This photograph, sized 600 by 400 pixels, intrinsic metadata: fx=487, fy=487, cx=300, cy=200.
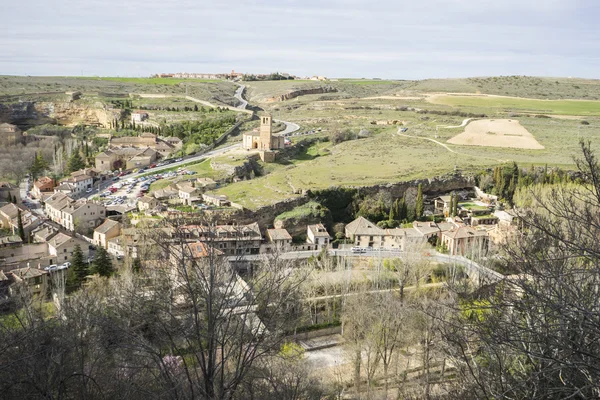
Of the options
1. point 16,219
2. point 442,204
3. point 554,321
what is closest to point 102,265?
point 16,219

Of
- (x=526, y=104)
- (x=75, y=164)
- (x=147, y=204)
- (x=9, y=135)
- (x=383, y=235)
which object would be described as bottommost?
(x=383, y=235)

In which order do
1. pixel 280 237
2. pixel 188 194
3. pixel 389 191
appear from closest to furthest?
pixel 280 237 → pixel 188 194 → pixel 389 191

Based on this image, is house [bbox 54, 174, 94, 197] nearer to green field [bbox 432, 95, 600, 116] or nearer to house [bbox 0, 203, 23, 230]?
house [bbox 0, 203, 23, 230]

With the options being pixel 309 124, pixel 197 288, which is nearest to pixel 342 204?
pixel 197 288

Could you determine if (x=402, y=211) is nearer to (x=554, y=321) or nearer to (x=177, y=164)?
(x=177, y=164)

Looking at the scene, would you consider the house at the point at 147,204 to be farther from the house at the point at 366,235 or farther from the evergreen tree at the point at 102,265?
the house at the point at 366,235

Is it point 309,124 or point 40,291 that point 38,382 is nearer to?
point 40,291
